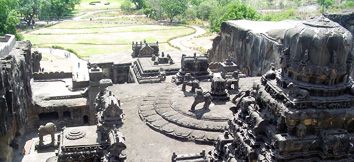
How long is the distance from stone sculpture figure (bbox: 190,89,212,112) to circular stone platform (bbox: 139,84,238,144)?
0.43 m

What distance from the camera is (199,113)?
29.6 meters

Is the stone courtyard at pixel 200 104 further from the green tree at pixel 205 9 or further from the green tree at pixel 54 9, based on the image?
the green tree at pixel 54 9

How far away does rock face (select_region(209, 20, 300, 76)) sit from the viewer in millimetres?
46438

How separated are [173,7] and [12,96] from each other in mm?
71081

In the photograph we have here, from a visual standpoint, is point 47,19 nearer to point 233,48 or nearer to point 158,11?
point 158,11

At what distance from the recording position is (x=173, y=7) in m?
103

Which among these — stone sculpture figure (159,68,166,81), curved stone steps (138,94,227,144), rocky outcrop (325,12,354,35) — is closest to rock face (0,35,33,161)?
curved stone steps (138,94,227,144)

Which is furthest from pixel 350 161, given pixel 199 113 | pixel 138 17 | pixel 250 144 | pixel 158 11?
pixel 138 17

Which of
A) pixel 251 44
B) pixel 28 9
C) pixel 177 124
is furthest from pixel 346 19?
pixel 28 9

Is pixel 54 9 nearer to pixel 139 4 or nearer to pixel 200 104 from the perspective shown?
pixel 139 4

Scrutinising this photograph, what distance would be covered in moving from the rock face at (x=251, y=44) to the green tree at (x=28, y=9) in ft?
185

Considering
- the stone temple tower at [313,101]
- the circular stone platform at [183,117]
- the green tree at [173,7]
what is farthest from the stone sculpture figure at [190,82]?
the green tree at [173,7]

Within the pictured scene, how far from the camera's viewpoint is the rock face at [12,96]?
34.8 m

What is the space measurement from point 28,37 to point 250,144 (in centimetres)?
8009
